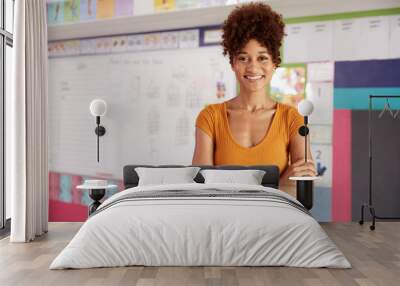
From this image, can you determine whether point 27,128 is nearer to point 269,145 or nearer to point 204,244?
point 204,244

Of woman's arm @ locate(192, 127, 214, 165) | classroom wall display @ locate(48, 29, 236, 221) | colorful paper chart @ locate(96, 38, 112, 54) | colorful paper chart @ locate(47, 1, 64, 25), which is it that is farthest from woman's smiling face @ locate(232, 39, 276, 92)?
colorful paper chart @ locate(47, 1, 64, 25)

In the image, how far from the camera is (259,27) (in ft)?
19.0

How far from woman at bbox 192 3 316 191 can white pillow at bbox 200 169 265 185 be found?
1.35 feet

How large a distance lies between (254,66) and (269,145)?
89 centimetres

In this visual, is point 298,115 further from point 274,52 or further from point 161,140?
point 161,140

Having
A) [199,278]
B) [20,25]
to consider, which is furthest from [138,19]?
[199,278]

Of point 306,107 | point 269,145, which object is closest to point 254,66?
point 306,107

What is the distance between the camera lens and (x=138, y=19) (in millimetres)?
6133

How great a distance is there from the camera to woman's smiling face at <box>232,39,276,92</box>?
5816 mm

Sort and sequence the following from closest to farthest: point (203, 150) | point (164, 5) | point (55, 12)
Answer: point (203, 150), point (164, 5), point (55, 12)

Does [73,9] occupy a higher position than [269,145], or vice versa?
[73,9]

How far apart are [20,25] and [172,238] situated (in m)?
2.58

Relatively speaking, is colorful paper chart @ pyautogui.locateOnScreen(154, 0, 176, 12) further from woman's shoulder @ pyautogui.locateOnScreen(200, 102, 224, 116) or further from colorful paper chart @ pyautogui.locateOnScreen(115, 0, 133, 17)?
woman's shoulder @ pyautogui.locateOnScreen(200, 102, 224, 116)

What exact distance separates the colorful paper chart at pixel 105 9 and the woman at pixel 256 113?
139 centimetres
